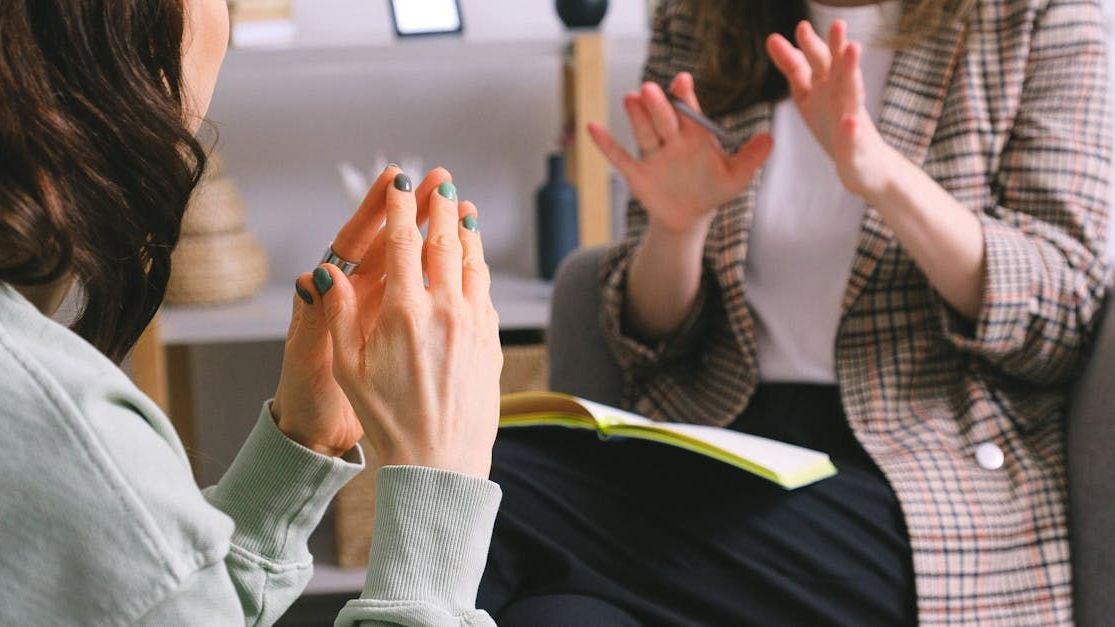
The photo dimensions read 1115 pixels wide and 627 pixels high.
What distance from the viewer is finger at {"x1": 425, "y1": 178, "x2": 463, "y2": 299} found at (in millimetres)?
687

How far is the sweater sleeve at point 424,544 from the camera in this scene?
0.63 meters

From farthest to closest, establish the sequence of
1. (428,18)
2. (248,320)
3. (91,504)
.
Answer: (428,18)
(248,320)
(91,504)

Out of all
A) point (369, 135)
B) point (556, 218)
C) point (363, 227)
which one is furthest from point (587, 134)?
point (363, 227)

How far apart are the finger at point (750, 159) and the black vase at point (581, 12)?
0.82m

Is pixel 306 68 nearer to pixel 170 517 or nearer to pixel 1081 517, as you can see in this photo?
pixel 1081 517

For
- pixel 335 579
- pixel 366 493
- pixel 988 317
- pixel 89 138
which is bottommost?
pixel 335 579

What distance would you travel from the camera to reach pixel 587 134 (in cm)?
197

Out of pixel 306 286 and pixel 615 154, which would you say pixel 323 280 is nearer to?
pixel 306 286

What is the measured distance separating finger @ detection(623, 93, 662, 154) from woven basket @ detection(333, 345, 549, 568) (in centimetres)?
72

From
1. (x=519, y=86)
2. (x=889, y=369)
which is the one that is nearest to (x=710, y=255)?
(x=889, y=369)

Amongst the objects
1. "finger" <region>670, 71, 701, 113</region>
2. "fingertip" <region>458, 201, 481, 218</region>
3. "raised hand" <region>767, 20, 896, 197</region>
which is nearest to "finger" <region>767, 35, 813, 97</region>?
"raised hand" <region>767, 20, 896, 197</region>

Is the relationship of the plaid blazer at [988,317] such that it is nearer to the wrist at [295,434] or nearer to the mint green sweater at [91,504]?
the wrist at [295,434]

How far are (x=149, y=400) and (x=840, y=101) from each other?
2.57 feet

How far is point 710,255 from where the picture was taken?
4.42ft
